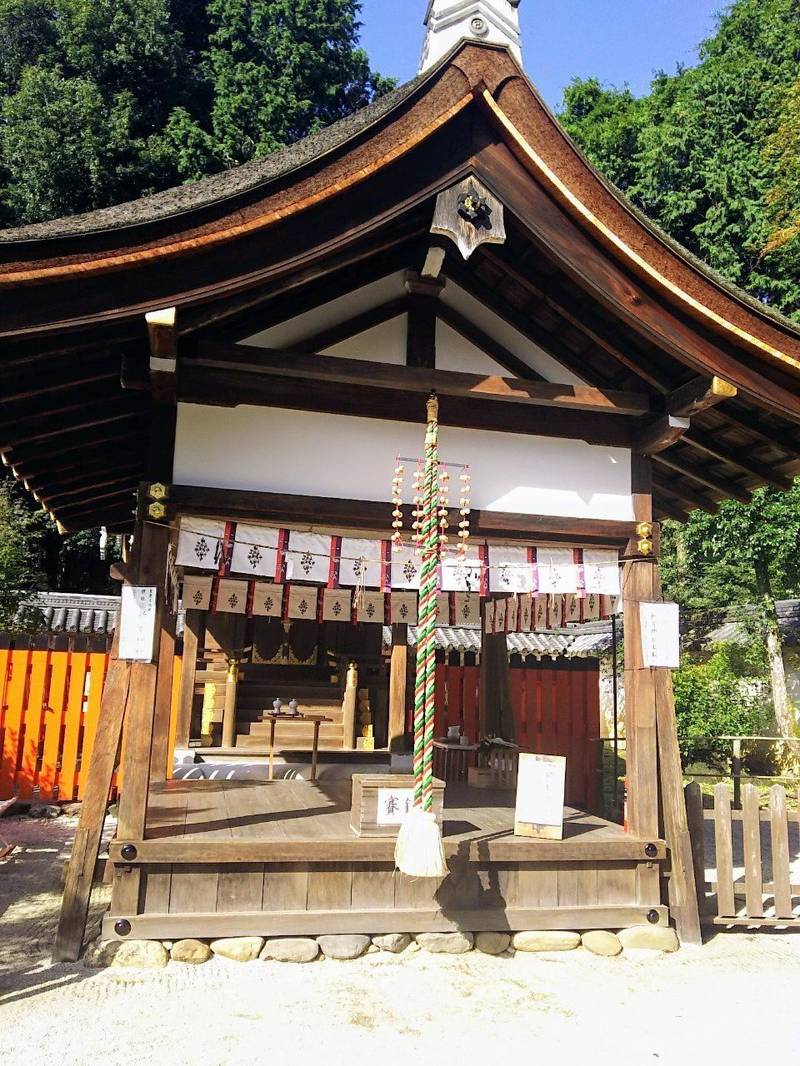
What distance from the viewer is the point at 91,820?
5.95 metres

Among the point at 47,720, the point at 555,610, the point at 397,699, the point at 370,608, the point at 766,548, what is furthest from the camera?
the point at 766,548

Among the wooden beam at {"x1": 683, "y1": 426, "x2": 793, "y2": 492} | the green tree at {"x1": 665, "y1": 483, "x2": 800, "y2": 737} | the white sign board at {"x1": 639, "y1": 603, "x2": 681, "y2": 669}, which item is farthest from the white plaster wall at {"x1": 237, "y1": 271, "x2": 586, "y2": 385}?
the green tree at {"x1": 665, "y1": 483, "x2": 800, "y2": 737}

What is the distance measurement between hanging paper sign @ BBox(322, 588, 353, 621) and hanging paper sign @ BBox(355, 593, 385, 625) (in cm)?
17

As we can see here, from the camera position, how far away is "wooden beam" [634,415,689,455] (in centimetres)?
707

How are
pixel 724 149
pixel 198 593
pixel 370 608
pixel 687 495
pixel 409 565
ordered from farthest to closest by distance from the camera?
pixel 724 149, pixel 370 608, pixel 687 495, pixel 198 593, pixel 409 565

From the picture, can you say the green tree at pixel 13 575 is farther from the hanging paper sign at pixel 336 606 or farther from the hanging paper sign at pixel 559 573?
the hanging paper sign at pixel 559 573

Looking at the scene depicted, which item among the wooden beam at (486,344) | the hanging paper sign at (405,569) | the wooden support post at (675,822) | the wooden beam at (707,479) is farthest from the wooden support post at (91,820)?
the wooden beam at (707,479)

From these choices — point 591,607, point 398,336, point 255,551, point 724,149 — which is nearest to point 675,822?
point 591,607

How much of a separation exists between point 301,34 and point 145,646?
34.1 m

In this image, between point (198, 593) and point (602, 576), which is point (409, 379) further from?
point (198, 593)

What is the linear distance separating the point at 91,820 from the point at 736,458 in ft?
22.5

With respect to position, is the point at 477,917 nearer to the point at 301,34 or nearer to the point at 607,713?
the point at 607,713

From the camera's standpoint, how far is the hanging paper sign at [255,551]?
686 cm

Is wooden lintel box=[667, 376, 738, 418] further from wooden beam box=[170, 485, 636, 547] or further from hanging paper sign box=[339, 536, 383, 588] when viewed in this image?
hanging paper sign box=[339, 536, 383, 588]
